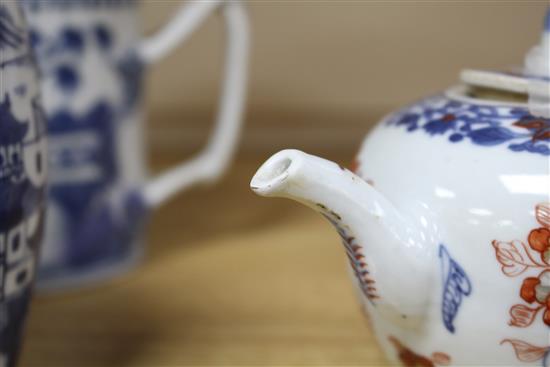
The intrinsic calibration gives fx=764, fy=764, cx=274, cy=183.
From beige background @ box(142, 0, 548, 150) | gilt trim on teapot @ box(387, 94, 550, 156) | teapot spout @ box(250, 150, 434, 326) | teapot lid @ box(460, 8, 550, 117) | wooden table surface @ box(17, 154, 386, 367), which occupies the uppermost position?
teapot lid @ box(460, 8, 550, 117)

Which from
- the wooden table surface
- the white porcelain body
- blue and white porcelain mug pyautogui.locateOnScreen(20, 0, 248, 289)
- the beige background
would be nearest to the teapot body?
the white porcelain body

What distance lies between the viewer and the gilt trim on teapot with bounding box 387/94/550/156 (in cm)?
40

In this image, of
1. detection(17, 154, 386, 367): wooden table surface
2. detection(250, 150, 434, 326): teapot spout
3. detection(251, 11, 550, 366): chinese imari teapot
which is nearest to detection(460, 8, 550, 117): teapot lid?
detection(251, 11, 550, 366): chinese imari teapot

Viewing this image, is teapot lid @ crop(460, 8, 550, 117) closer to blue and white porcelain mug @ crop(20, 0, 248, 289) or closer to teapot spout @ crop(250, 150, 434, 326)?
teapot spout @ crop(250, 150, 434, 326)

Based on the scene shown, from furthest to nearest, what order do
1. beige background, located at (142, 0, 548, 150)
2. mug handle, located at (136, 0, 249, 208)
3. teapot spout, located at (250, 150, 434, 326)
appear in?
beige background, located at (142, 0, 548, 150) → mug handle, located at (136, 0, 249, 208) → teapot spout, located at (250, 150, 434, 326)

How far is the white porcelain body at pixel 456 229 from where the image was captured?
38 cm

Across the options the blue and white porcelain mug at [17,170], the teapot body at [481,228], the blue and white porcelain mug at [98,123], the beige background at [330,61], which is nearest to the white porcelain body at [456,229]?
the teapot body at [481,228]

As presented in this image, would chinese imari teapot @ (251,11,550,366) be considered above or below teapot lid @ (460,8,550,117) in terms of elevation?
below

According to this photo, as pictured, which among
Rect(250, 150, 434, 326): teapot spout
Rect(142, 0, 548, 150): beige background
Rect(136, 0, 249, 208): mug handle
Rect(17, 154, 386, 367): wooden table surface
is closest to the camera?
Rect(250, 150, 434, 326): teapot spout

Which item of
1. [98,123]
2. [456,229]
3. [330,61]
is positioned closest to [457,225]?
[456,229]

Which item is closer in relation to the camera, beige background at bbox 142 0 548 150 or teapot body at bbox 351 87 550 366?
teapot body at bbox 351 87 550 366

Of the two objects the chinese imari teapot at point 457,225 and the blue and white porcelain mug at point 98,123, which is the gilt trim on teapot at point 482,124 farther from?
the blue and white porcelain mug at point 98,123

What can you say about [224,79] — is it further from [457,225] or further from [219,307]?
[457,225]

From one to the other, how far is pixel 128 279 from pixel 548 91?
42 centimetres
